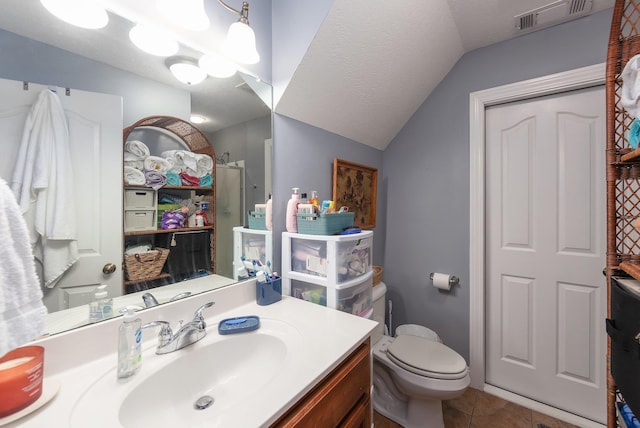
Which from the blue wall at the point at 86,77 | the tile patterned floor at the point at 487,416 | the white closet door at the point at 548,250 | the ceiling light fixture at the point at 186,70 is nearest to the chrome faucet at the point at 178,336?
the blue wall at the point at 86,77

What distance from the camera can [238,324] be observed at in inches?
37.6

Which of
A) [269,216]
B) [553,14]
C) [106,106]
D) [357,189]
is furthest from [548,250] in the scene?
[106,106]

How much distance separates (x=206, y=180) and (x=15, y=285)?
661 millimetres

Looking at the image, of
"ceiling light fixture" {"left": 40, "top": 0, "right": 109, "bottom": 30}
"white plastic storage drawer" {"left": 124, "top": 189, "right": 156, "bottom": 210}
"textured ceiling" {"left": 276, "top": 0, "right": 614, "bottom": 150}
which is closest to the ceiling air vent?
"textured ceiling" {"left": 276, "top": 0, "right": 614, "bottom": 150}

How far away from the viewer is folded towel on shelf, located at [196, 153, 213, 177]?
1.05m

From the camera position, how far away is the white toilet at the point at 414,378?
1270 mm

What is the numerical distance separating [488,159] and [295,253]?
1459 millimetres

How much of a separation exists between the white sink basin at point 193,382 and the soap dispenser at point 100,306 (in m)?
0.18

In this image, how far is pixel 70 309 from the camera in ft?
2.47

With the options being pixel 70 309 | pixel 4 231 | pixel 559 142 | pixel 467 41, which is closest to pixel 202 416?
pixel 70 309

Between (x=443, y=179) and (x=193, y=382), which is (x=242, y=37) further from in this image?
(x=443, y=179)

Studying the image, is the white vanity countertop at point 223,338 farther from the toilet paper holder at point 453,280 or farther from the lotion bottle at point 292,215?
the toilet paper holder at point 453,280

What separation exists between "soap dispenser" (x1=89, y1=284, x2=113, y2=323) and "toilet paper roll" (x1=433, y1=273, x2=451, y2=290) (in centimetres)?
182

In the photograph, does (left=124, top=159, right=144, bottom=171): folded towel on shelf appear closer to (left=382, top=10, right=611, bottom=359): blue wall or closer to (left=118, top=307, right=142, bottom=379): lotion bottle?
(left=118, top=307, right=142, bottom=379): lotion bottle
